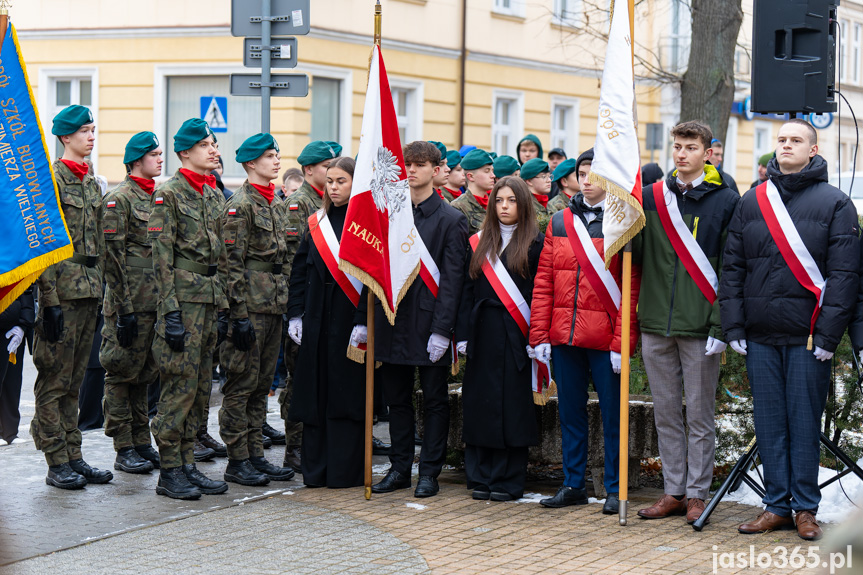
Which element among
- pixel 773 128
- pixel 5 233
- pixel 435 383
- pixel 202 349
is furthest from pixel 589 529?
pixel 773 128

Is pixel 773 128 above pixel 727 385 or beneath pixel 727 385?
above

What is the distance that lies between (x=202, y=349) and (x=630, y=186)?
2850mm

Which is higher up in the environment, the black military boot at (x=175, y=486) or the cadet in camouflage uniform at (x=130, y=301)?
the cadet in camouflage uniform at (x=130, y=301)

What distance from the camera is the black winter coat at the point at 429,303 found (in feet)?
25.0

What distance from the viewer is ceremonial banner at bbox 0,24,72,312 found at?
6.37 metres

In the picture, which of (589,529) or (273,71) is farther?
(273,71)

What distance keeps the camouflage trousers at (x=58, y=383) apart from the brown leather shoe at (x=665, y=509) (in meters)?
3.66

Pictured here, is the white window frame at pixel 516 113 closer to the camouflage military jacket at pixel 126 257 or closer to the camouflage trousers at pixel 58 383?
the camouflage military jacket at pixel 126 257

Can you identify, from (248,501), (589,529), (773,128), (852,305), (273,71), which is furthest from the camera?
(773,128)

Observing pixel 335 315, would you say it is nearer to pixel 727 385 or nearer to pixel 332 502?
pixel 332 502

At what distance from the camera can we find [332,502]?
745cm

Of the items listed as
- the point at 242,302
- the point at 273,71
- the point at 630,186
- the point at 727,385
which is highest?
the point at 273,71

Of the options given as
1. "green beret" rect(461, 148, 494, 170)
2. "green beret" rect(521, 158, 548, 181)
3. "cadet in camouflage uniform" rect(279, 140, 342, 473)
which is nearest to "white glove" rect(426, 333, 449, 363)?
"cadet in camouflage uniform" rect(279, 140, 342, 473)

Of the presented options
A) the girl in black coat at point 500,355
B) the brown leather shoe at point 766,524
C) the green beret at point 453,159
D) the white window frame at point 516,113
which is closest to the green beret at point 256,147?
the girl in black coat at point 500,355
